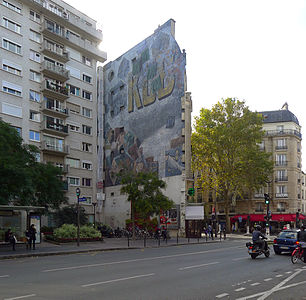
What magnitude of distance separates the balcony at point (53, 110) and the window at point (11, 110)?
290cm

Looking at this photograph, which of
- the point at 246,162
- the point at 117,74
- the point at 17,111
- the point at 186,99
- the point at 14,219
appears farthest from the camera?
the point at 117,74

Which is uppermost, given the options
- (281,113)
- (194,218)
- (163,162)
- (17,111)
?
(281,113)

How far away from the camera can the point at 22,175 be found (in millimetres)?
24469

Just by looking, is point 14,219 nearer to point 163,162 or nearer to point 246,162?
A: point 163,162

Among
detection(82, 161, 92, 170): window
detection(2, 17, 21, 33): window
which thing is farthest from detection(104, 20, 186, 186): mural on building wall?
detection(2, 17, 21, 33): window

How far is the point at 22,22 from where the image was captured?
44812 mm

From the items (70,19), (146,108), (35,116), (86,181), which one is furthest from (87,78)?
(86,181)

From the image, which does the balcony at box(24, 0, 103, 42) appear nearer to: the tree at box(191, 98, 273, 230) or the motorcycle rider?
the tree at box(191, 98, 273, 230)

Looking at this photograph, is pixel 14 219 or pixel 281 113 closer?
pixel 14 219

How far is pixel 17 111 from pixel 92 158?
12.1 metres

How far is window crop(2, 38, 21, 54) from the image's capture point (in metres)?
42.7

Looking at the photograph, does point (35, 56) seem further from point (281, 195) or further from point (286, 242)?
point (281, 195)

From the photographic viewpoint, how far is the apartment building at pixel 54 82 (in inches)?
1709

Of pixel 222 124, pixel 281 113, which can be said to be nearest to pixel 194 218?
pixel 222 124
